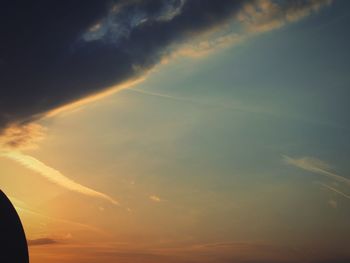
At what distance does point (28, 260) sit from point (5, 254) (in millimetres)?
3844

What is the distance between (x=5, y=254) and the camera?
52156 millimetres

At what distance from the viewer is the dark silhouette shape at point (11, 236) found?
172 feet

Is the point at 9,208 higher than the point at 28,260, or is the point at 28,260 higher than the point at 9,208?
the point at 9,208

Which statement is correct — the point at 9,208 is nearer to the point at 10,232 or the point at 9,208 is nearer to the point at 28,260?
the point at 10,232

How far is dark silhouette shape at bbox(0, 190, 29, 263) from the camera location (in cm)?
5256

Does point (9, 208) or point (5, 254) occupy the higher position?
point (9, 208)

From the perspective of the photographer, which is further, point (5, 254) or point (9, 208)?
point (9, 208)

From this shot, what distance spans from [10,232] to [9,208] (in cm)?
288

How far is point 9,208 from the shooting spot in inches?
2189

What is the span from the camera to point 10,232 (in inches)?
2132

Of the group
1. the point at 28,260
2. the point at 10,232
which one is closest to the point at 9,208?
the point at 10,232

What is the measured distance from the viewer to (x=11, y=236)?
54.0 m

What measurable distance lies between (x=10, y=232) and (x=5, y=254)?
278 centimetres
